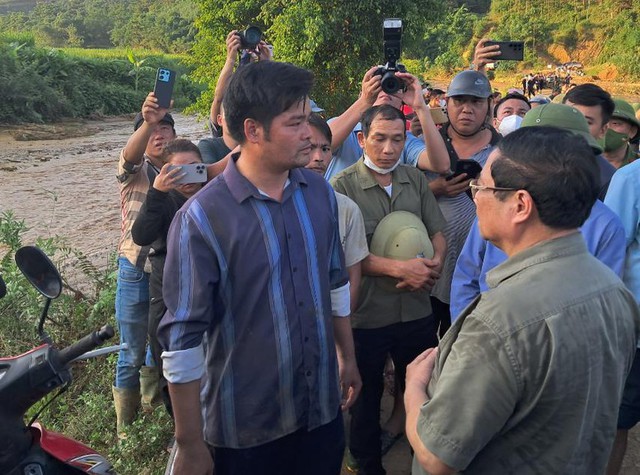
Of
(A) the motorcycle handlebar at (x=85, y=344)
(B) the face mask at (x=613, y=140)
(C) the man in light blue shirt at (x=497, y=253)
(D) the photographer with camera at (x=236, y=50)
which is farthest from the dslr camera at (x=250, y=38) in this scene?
(A) the motorcycle handlebar at (x=85, y=344)

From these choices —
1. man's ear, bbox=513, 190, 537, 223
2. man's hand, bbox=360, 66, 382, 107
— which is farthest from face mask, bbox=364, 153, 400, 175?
Result: man's ear, bbox=513, 190, 537, 223

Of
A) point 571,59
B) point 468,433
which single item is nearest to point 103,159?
point 468,433

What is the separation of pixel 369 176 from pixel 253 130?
111cm

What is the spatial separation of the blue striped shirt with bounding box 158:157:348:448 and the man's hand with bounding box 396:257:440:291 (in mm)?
725

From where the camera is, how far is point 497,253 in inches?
82.9

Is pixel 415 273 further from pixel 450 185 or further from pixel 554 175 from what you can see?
pixel 554 175

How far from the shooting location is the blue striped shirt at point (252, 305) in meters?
1.77

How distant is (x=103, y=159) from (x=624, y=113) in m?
14.6

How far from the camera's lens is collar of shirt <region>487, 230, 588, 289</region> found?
4.46ft

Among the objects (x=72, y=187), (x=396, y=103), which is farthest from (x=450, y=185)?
(x=72, y=187)

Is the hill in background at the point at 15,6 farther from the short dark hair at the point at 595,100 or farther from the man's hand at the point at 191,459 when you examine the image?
the man's hand at the point at 191,459

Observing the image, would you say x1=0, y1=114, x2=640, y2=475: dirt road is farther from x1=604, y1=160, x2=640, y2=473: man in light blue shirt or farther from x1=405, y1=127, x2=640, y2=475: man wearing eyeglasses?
x1=405, y1=127, x2=640, y2=475: man wearing eyeglasses

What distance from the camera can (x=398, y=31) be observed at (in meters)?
3.39

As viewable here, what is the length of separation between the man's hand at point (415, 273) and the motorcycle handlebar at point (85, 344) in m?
1.39
